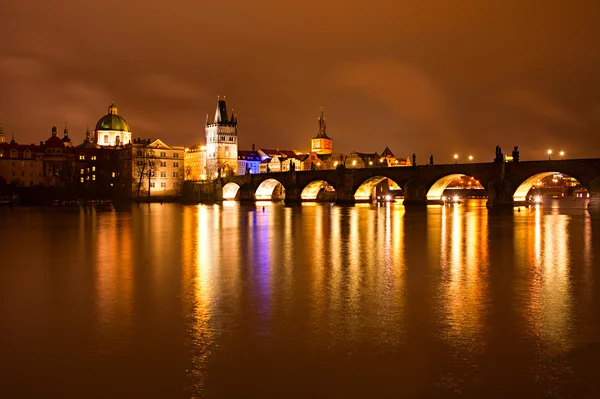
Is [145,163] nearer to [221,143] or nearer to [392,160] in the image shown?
[221,143]

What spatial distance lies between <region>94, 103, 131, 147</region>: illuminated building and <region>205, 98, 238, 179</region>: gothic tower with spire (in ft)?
64.6

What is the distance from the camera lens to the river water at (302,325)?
770 cm

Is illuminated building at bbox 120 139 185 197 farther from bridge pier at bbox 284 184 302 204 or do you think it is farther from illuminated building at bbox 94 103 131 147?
bridge pier at bbox 284 184 302 204

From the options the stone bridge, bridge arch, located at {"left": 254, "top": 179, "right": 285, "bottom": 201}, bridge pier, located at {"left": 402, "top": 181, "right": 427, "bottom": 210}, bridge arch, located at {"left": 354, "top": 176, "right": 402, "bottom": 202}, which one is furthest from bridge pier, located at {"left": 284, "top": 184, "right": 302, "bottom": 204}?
bridge pier, located at {"left": 402, "top": 181, "right": 427, "bottom": 210}

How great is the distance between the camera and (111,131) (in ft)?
456

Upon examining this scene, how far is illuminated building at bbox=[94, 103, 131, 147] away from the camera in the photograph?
453 ft

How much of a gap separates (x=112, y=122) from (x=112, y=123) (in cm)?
24

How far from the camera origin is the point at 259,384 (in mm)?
7676

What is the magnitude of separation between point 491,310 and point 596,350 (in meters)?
2.75

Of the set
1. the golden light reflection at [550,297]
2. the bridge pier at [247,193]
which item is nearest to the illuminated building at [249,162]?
the bridge pier at [247,193]

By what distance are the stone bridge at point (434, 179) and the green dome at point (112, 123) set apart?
51.7 metres

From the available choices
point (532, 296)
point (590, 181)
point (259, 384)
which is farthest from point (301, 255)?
point (590, 181)

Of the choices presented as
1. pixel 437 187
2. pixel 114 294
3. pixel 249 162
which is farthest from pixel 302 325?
pixel 249 162

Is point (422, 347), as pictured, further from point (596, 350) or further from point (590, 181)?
point (590, 181)
